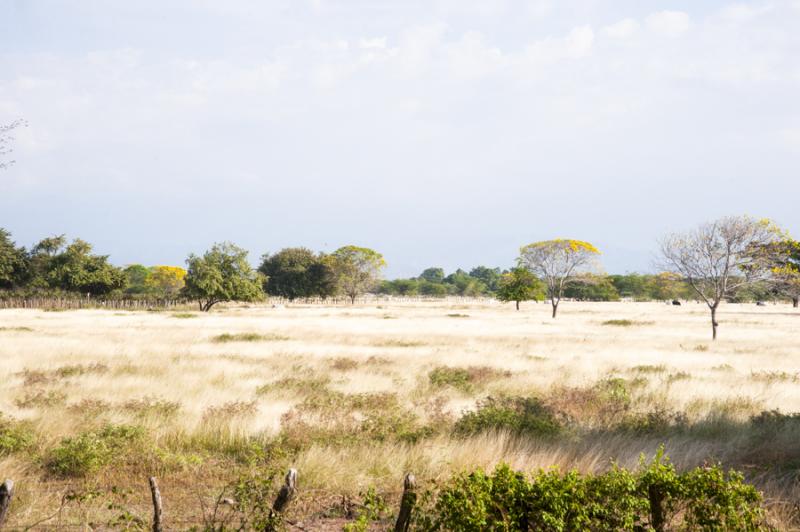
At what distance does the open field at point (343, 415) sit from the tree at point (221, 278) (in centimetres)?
4005

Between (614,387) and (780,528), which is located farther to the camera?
(614,387)

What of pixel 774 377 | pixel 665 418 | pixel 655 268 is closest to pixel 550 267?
pixel 655 268

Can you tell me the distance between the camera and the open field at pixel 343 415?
739 cm

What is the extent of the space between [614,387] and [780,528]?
887cm

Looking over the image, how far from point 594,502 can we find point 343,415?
6.63 meters

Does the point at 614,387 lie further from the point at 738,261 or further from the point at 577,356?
the point at 738,261

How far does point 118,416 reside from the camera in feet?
35.0

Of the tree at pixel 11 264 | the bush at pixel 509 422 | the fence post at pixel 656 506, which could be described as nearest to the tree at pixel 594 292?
the tree at pixel 11 264

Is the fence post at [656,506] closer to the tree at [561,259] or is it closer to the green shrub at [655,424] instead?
the green shrub at [655,424]

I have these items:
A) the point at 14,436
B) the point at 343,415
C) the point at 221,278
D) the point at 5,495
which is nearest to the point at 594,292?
the point at 221,278

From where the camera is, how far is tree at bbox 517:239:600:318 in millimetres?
67125

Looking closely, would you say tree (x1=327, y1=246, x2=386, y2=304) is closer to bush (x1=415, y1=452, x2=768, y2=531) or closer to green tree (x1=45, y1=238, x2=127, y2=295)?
green tree (x1=45, y1=238, x2=127, y2=295)

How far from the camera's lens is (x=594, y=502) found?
500 centimetres

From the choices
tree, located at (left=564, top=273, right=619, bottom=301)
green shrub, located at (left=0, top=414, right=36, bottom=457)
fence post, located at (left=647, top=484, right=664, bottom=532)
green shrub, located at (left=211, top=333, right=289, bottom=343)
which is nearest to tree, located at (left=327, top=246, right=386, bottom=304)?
tree, located at (left=564, top=273, right=619, bottom=301)
